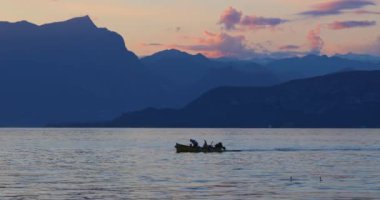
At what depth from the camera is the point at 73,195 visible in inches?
2630

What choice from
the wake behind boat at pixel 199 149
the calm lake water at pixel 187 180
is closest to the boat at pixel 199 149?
the wake behind boat at pixel 199 149

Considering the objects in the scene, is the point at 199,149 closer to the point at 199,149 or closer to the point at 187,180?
the point at 199,149

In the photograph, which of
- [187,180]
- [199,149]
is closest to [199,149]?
[199,149]

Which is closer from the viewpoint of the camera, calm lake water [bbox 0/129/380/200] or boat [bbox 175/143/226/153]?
calm lake water [bbox 0/129/380/200]

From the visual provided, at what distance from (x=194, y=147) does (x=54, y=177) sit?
203 ft

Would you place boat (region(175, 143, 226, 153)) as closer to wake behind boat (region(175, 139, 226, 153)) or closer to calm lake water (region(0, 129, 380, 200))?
wake behind boat (region(175, 139, 226, 153))

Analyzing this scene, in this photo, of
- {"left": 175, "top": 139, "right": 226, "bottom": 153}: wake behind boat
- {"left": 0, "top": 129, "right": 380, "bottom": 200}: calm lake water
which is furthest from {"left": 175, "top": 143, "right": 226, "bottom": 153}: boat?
{"left": 0, "top": 129, "right": 380, "bottom": 200}: calm lake water

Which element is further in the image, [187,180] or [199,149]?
[199,149]

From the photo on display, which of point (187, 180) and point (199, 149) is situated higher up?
point (199, 149)

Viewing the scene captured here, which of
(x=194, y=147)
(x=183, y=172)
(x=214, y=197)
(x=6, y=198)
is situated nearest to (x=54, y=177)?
(x=183, y=172)

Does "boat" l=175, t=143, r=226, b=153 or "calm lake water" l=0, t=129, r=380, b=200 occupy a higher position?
"boat" l=175, t=143, r=226, b=153

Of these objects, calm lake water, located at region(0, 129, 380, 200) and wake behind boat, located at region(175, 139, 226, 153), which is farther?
wake behind boat, located at region(175, 139, 226, 153)

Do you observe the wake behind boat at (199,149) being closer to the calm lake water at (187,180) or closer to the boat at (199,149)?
the boat at (199,149)

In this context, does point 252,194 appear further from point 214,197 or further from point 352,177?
point 352,177
